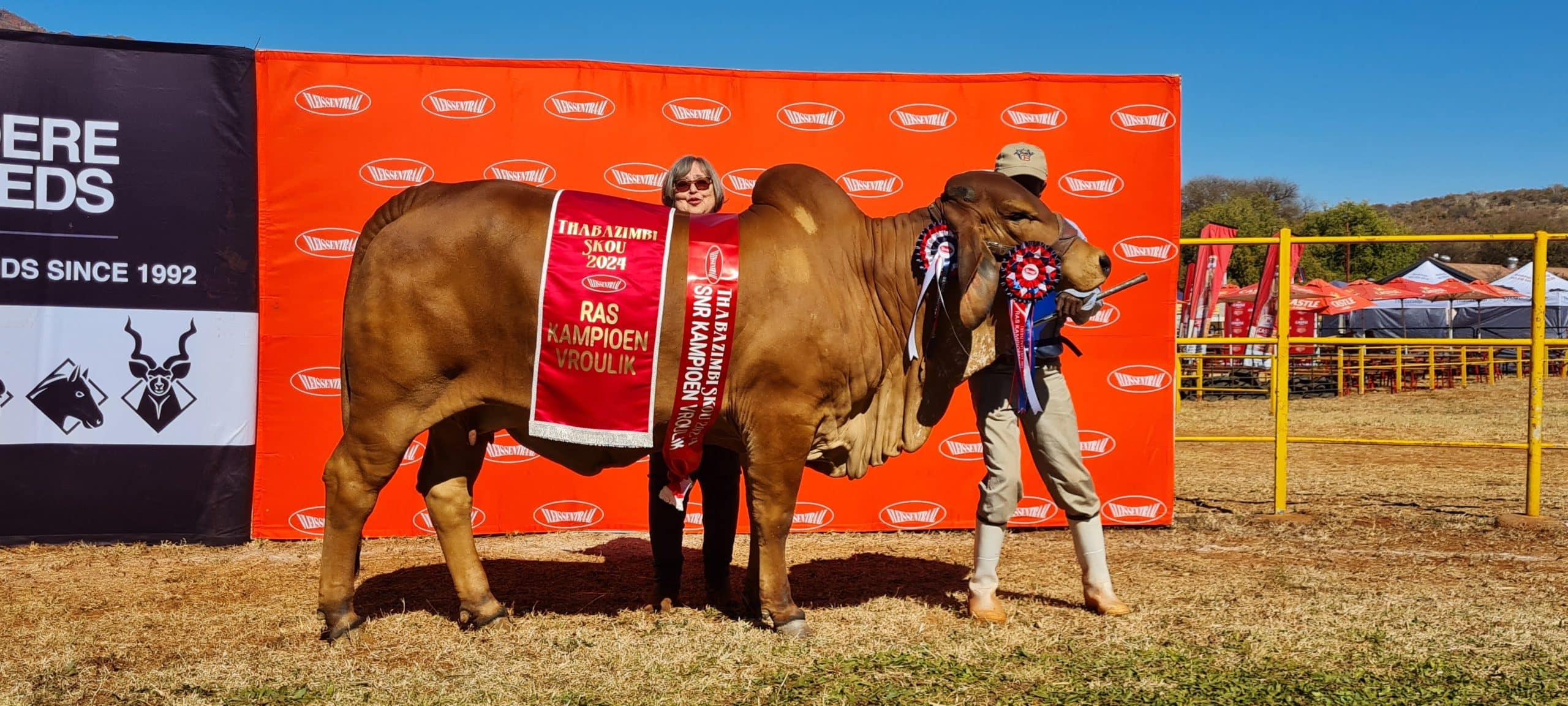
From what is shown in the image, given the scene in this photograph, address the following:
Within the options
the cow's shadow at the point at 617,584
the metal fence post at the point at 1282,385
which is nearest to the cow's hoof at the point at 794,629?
the cow's shadow at the point at 617,584

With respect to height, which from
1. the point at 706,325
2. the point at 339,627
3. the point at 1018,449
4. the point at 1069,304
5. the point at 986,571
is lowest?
the point at 339,627

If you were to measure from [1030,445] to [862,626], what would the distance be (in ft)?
3.83

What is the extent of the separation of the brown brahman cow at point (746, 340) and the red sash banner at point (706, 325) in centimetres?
5

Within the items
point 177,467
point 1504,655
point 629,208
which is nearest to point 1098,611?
point 1504,655

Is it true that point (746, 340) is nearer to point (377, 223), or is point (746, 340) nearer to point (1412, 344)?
point (377, 223)

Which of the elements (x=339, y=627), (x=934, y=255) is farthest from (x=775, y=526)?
(x=339, y=627)

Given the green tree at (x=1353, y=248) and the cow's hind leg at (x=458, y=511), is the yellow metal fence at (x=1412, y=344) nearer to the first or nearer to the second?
the cow's hind leg at (x=458, y=511)

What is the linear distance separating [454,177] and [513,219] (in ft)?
10.4

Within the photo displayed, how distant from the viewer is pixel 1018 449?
5.48m

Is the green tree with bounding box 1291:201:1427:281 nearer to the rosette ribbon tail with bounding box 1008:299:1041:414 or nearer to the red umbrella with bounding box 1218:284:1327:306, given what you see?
the red umbrella with bounding box 1218:284:1327:306

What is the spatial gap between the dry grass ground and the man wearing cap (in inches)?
11.1

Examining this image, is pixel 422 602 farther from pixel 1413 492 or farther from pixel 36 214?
Result: pixel 1413 492

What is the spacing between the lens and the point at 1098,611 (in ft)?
18.2

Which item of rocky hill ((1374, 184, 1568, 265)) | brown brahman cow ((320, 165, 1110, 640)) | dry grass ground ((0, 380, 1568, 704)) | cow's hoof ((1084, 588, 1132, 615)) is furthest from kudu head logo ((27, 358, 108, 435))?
rocky hill ((1374, 184, 1568, 265))
